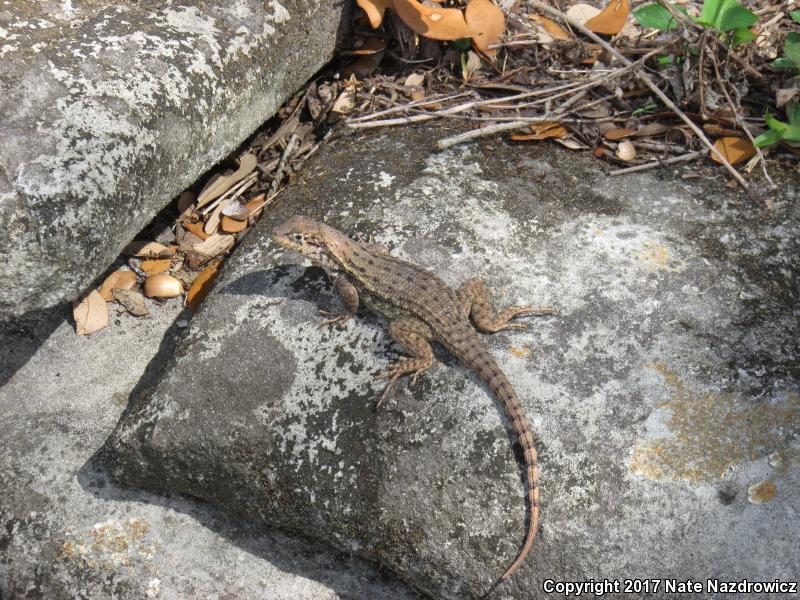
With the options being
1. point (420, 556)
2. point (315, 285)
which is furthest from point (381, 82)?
point (420, 556)

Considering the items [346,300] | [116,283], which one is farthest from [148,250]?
[346,300]

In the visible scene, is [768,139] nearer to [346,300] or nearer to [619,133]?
[619,133]

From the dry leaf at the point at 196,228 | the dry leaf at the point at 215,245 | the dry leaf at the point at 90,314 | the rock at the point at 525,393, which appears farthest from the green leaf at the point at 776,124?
the dry leaf at the point at 90,314

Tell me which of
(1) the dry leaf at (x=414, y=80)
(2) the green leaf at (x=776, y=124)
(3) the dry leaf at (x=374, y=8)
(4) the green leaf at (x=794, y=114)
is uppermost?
(3) the dry leaf at (x=374, y=8)

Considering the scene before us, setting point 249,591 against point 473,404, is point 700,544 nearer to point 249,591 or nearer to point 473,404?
point 473,404

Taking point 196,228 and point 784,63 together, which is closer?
point 784,63

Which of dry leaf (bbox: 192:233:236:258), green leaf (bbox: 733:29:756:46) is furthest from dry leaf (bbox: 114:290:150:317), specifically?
green leaf (bbox: 733:29:756:46)

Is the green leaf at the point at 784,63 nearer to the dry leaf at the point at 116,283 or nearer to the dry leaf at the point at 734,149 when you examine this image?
the dry leaf at the point at 734,149
